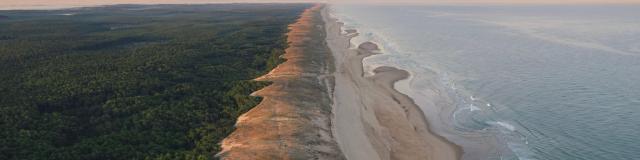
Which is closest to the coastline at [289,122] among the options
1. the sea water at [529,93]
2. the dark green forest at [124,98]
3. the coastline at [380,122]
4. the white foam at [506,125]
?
the coastline at [380,122]

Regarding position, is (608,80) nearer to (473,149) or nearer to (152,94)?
(473,149)

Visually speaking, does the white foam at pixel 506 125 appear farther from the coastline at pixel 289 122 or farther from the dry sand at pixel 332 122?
the coastline at pixel 289 122

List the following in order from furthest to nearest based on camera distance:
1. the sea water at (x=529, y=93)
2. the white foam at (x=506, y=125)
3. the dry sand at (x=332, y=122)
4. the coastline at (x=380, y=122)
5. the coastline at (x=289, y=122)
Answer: the white foam at (x=506, y=125) → the sea water at (x=529, y=93) → the coastline at (x=380, y=122) → the dry sand at (x=332, y=122) → the coastline at (x=289, y=122)

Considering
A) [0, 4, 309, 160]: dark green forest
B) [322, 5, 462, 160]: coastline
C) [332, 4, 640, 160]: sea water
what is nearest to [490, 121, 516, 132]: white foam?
[332, 4, 640, 160]: sea water

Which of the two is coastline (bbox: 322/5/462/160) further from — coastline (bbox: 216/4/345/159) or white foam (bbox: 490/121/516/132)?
white foam (bbox: 490/121/516/132)

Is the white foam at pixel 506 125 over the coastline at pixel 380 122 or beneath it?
over

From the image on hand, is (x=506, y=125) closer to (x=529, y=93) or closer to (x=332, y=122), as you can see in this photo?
(x=332, y=122)

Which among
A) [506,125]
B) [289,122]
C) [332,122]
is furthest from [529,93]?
Result: [289,122]
